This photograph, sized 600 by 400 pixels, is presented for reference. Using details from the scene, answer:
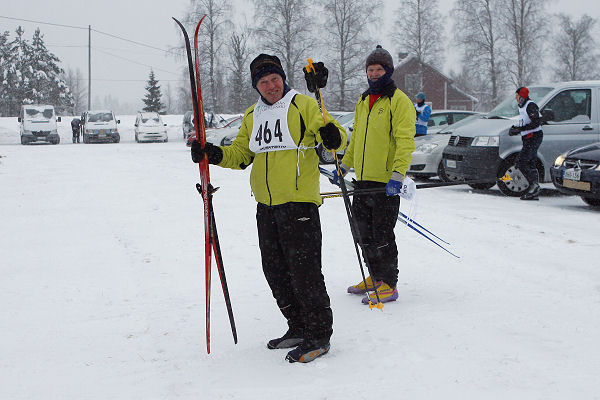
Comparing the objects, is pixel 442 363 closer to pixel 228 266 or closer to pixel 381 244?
pixel 381 244

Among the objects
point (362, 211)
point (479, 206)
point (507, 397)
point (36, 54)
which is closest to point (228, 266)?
point (362, 211)

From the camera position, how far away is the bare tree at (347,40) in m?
45.3

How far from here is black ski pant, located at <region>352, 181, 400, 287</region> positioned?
467cm

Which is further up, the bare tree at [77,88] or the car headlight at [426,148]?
the bare tree at [77,88]

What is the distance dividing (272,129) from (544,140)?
8138 mm

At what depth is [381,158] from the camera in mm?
4719

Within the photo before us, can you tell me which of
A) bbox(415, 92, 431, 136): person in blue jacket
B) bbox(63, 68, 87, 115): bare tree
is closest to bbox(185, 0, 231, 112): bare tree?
bbox(415, 92, 431, 136): person in blue jacket

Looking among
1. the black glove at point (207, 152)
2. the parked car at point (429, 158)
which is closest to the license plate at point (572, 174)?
the parked car at point (429, 158)

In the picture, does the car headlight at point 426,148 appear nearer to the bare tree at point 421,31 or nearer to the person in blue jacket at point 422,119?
the person in blue jacket at point 422,119

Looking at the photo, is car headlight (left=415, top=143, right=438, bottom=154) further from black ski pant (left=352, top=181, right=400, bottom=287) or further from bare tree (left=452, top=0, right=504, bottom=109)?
bare tree (left=452, top=0, right=504, bottom=109)

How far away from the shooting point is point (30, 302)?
4.90 metres

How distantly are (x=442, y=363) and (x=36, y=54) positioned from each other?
67247mm

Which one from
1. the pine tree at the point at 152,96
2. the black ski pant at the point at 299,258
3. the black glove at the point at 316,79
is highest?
the pine tree at the point at 152,96

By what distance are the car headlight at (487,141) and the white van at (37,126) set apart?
25.9 metres
